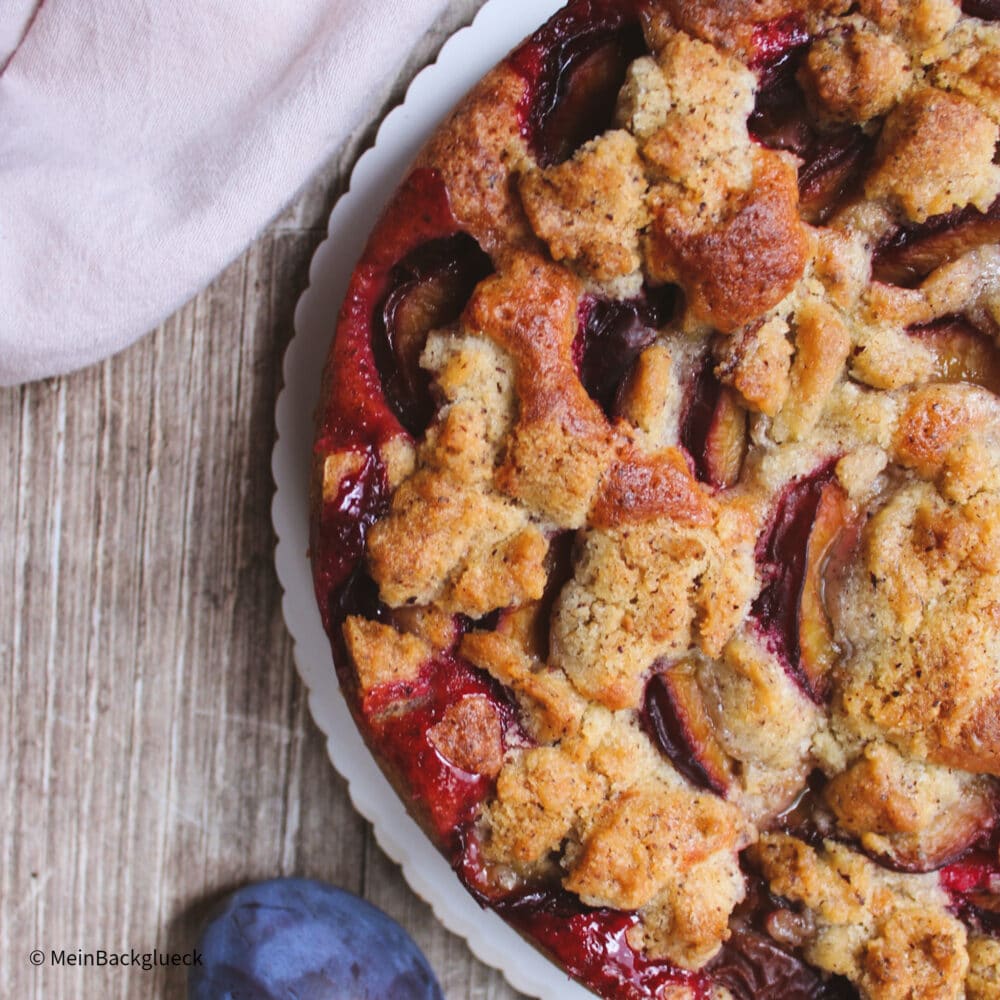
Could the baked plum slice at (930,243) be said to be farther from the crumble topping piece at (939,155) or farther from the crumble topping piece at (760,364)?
the crumble topping piece at (760,364)

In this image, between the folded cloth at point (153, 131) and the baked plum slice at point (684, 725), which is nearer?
the baked plum slice at point (684, 725)

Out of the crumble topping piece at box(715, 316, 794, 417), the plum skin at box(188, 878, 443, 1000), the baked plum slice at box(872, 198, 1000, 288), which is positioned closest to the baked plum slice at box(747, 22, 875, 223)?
the baked plum slice at box(872, 198, 1000, 288)

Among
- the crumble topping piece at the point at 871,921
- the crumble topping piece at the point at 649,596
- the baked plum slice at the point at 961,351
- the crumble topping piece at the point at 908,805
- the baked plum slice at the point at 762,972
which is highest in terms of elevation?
the baked plum slice at the point at 961,351

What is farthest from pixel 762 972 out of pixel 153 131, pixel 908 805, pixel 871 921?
pixel 153 131

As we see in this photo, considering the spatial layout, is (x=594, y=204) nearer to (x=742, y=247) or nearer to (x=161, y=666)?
(x=742, y=247)

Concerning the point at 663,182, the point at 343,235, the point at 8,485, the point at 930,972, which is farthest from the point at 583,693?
Answer: the point at 8,485

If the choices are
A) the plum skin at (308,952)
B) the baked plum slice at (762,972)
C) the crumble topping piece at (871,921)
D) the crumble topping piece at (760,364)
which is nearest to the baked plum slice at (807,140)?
the crumble topping piece at (760,364)

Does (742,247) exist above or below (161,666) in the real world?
above
